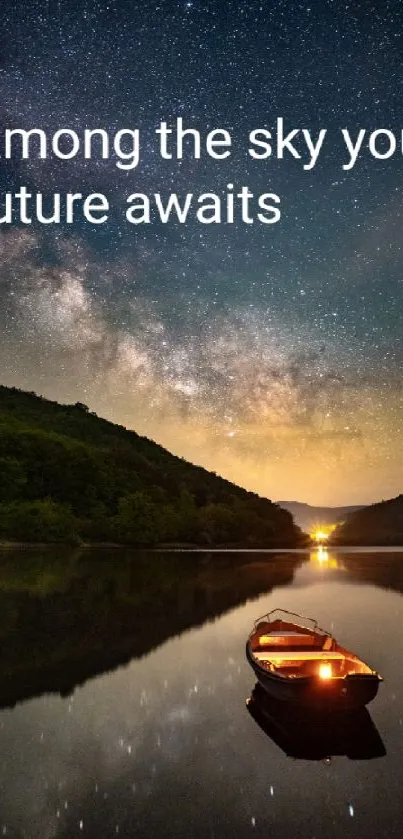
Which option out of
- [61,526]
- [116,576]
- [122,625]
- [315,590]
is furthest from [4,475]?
[122,625]

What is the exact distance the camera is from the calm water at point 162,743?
10.8 m

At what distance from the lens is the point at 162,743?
49.3 feet

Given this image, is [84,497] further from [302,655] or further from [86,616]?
[302,655]

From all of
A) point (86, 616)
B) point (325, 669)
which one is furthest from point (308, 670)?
point (86, 616)

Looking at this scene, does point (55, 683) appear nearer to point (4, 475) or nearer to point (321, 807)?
point (321, 807)

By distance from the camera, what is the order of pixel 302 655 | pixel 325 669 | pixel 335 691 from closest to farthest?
pixel 335 691
pixel 325 669
pixel 302 655

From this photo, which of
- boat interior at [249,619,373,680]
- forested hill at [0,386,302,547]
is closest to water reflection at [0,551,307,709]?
boat interior at [249,619,373,680]

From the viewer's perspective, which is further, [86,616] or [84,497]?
[84,497]

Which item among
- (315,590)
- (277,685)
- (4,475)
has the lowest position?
(315,590)

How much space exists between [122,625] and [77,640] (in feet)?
16.6

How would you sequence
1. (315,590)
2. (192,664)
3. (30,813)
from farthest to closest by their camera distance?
(315,590) < (192,664) < (30,813)

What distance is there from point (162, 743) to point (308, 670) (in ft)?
15.5

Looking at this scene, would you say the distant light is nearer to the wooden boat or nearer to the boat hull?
the wooden boat

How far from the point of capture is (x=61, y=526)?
123 meters
